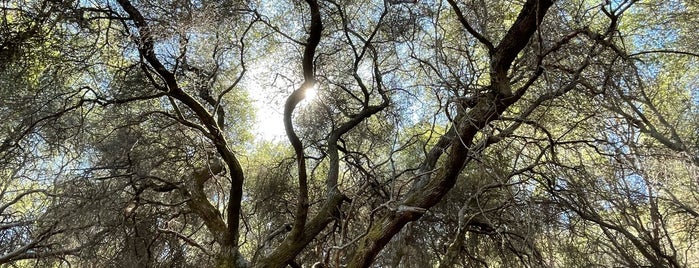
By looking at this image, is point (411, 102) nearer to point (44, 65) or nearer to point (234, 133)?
point (234, 133)

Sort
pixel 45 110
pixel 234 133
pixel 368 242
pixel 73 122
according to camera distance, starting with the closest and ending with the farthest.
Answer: pixel 368 242
pixel 45 110
pixel 73 122
pixel 234 133

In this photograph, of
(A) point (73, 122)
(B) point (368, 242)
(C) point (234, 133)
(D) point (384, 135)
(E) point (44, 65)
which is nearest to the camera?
(B) point (368, 242)

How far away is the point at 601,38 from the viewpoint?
259 centimetres

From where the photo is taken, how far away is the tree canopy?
3.67 meters

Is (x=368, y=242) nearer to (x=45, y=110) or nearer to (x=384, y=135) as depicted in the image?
(x=384, y=135)

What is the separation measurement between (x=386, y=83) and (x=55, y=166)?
15.8 feet

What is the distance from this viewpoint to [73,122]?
5.93 meters

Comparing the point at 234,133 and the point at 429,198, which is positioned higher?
the point at 234,133

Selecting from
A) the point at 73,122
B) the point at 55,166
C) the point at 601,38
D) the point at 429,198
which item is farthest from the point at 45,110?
the point at 601,38

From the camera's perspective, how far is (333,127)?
18.4 ft

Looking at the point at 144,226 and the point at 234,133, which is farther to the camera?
the point at 234,133

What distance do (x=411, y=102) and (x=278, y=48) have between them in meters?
1.88

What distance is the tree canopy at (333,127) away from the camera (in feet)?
12.0

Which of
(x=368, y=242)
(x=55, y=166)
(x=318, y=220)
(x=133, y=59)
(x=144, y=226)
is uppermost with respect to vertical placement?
(x=55, y=166)
